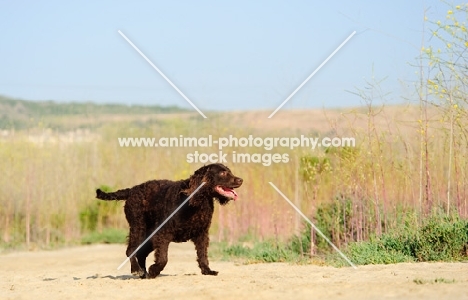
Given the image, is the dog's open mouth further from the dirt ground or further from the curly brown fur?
the dirt ground

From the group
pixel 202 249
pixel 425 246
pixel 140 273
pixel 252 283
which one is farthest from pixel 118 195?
pixel 425 246

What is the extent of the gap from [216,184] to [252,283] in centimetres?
138

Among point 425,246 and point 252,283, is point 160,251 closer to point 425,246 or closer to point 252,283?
point 252,283

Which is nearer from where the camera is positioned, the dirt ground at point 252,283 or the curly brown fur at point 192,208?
the dirt ground at point 252,283

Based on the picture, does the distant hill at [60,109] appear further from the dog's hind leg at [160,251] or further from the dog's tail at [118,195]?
the dog's hind leg at [160,251]

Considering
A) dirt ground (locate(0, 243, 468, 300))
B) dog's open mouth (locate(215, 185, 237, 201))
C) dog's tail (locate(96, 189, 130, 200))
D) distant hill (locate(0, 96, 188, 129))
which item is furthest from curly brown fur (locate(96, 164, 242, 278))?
distant hill (locate(0, 96, 188, 129))

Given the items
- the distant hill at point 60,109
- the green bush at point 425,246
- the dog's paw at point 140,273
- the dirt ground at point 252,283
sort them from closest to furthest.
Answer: the dirt ground at point 252,283, the dog's paw at point 140,273, the green bush at point 425,246, the distant hill at point 60,109

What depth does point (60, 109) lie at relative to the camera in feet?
121

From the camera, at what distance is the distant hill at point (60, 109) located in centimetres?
3678

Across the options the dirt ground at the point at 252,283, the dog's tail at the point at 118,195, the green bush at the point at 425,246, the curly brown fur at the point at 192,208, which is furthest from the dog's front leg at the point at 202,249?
the green bush at the point at 425,246

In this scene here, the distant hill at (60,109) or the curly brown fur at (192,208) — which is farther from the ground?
the distant hill at (60,109)

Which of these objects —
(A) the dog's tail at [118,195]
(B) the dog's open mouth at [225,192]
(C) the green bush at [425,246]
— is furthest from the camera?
(A) the dog's tail at [118,195]

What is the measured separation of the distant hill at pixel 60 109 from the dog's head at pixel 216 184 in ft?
79.6

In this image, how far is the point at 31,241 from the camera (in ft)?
59.4
